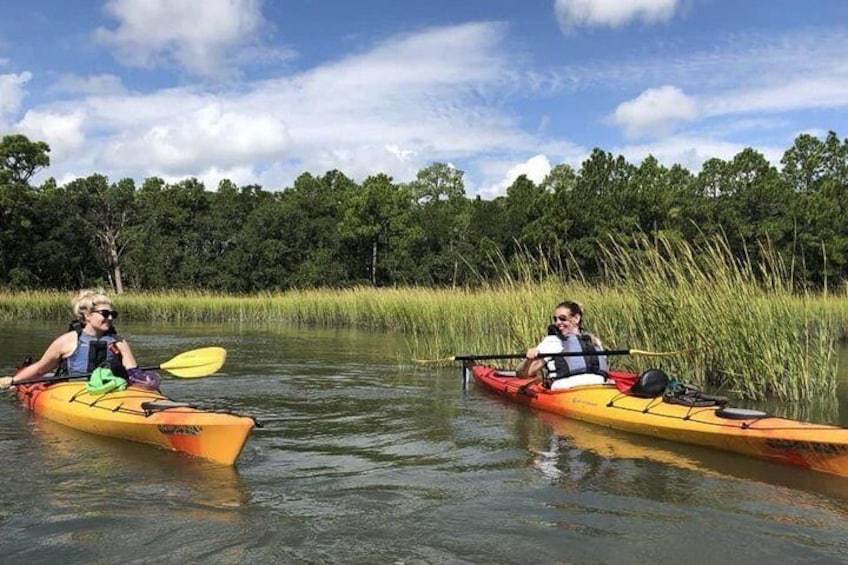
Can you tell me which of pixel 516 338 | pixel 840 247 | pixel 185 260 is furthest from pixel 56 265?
pixel 840 247

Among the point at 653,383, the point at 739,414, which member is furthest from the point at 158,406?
the point at 739,414

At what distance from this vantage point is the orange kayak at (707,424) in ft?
16.0

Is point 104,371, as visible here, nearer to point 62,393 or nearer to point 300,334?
point 62,393

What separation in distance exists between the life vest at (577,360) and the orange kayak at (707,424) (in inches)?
8.9

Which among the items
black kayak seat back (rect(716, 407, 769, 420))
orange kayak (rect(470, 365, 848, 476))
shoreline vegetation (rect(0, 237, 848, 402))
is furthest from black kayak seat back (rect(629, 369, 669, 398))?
shoreline vegetation (rect(0, 237, 848, 402))

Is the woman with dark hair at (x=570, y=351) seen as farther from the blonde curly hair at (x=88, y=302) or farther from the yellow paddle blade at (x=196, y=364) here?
the blonde curly hair at (x=88, y=302)

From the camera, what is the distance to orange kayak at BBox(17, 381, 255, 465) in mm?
5039

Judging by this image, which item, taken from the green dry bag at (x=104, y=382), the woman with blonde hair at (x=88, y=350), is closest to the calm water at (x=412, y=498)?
the green dry bag at (x=104, y=382)

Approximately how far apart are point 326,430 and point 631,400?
8.42 feet

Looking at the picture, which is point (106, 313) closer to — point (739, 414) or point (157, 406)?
point (157, 406)

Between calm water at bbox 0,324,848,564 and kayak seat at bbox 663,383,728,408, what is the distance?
0.37m

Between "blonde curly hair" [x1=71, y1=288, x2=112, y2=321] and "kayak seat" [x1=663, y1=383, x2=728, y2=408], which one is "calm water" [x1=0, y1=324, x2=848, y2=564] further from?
"blonde curly hair" [x1=71, y1=288, x2=112, y2=321]

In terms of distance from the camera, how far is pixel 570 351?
709 centimetres

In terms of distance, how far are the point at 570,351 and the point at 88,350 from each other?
4.28m
